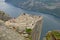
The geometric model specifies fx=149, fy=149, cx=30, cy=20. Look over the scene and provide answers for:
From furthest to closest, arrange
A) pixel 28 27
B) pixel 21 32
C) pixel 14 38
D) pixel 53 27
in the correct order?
pixel 53 27
pixel 28 27
pixel 21 32
pixel 14 38

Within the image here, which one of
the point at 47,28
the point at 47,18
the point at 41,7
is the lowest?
the point at 47,28

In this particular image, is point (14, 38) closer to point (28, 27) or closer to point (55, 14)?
point (28, 27)

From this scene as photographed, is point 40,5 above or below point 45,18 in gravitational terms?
above

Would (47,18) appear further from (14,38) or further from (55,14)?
(14,38)

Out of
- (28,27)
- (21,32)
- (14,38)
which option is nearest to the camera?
(14,38)

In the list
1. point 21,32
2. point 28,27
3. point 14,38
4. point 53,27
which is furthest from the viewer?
point 53,27

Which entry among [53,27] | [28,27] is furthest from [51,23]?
[28,27]

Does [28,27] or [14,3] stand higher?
[14,3]

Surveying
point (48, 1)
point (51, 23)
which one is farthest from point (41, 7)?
point (51, 23)

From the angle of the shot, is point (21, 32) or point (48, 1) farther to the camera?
point (48, 1)
